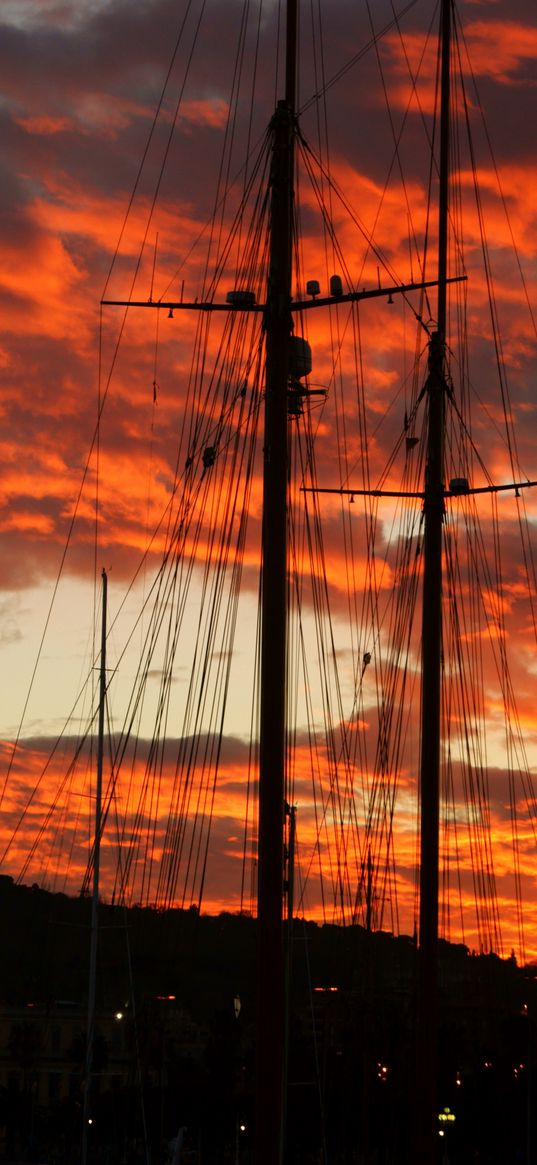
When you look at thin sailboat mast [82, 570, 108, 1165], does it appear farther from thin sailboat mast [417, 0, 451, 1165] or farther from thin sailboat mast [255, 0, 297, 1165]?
thin sailboat mast [255, 0, 297, 1165]

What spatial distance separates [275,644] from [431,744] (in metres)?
14.4

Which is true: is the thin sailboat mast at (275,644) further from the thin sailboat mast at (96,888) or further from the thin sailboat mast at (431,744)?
the thin sailboat mast at (96,888)

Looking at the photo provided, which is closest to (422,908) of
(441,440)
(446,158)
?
(441,440)

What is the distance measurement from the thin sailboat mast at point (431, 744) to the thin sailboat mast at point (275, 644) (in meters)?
10.9

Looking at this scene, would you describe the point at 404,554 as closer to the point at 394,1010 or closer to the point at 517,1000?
the point at 394,1010

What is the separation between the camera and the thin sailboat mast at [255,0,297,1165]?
18.0 meters

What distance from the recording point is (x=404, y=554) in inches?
1458

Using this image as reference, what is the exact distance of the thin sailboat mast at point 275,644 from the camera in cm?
1800

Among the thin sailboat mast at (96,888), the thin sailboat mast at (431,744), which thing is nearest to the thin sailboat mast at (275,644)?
the thin sailboat mast at (431,744)

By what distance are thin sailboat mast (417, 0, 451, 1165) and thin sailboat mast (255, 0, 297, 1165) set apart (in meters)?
10.9

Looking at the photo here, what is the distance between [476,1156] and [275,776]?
80.6 m

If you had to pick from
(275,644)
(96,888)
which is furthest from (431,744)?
(96,888)

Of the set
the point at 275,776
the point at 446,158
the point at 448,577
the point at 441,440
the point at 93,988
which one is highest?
the point at 446,158

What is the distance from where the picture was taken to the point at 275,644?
63.5 feet
